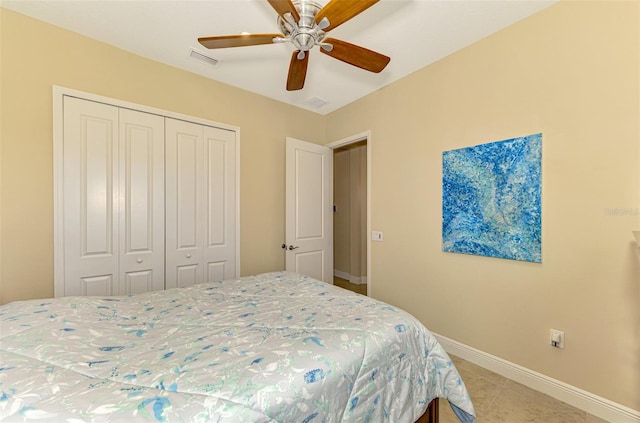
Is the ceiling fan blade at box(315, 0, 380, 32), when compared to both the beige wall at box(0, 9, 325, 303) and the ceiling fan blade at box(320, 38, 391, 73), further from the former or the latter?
the beige wall at box(0, 9, 325, 303)

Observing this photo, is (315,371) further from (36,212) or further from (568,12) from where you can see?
(568,12)

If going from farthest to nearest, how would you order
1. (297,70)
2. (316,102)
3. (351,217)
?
1. (351,217)
2. (316,102)
3. (297,70)

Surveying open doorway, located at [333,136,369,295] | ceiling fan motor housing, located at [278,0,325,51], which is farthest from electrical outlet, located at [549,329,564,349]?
open doorway, located at [333,136,369,295]

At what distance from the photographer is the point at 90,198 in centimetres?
217

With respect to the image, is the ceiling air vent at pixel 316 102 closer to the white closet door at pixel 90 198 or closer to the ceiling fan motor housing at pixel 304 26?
the ceiling fan motor housing at pixel 304 26

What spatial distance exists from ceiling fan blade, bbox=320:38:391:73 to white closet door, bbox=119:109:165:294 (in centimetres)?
177

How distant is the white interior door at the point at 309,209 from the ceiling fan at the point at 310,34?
57.8 inches

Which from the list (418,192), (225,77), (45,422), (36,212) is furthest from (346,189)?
(45,422)

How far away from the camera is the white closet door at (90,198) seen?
2.09m

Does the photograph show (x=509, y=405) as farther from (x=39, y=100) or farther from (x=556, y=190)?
(x=39, y=100)

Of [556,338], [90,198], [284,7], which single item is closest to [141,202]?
[90,198]

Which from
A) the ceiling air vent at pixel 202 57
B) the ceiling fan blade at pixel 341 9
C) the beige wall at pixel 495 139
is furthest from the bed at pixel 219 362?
the ceiling air vent at pixel 202 57

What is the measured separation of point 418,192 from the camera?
2.65 metres

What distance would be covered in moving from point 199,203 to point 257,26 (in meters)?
1.66
